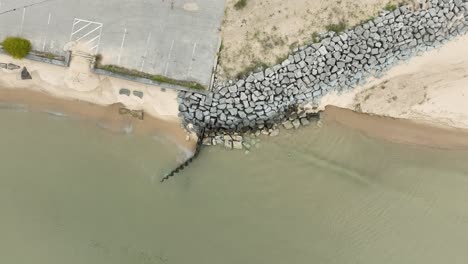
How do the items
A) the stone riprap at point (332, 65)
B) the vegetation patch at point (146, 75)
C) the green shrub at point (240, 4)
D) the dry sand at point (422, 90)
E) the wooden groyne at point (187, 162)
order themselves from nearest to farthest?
the green shrub at point (240, 4) < the stone riprap at point (332, 65) < the vegetation patch at point (146, 75) < the dry sand at point (422, 90) < the wooden groyne at point (187, 162)

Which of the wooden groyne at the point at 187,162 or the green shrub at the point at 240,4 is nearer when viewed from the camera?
the green shrub at the point at 240,4

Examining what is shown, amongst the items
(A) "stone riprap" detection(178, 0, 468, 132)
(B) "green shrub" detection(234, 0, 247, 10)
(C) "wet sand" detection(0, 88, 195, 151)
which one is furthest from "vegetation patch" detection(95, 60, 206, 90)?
(B) "green shrub" detection(234, 0, 247, 10)

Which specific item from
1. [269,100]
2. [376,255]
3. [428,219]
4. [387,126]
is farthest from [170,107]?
[428,219]

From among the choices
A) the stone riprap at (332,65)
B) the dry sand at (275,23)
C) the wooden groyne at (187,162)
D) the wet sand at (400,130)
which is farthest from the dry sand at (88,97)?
the wet sand at (400,130)

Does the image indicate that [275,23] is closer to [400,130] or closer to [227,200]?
[400,130]

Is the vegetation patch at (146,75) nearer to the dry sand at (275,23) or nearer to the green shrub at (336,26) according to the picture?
the dry sand at (275,23)

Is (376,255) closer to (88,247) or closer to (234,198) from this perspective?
(234,198)
